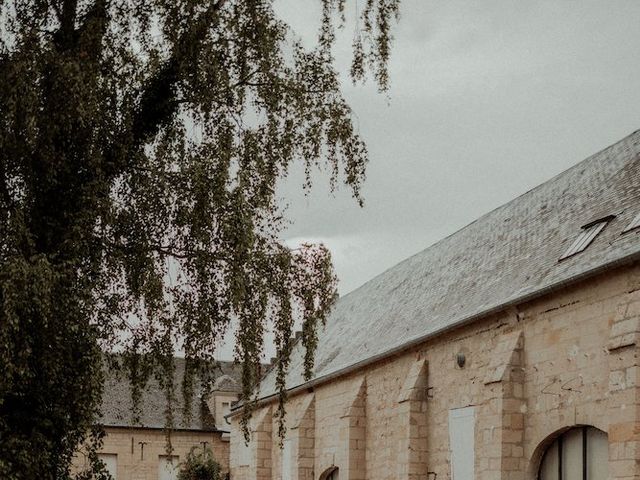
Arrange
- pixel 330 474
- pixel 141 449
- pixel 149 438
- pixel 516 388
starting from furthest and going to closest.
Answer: pixel 149 438, pixel 141 449, pixel 330 474, pixel 516 388

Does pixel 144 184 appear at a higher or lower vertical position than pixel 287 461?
higher

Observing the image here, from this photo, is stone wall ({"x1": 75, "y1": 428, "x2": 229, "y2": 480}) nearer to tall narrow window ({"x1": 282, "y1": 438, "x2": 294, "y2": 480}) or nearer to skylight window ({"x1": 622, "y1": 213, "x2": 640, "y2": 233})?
tall narrow window ({"x1": 282, "y1": 438, "x2": 294, "y2": 480})

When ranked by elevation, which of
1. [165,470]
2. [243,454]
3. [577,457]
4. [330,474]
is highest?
[577,457]

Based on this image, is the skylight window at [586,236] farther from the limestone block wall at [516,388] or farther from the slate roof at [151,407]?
the slate roof at [151,407]

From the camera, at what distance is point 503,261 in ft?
58.2

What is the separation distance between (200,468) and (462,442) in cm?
2176

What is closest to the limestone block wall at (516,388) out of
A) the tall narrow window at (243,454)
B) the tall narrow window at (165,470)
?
the tall narrow window at (243,454)

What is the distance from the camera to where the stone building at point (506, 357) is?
12.6 metres

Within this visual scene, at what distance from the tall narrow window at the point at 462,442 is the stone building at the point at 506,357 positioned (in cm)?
3

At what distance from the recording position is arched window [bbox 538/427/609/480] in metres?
12.6

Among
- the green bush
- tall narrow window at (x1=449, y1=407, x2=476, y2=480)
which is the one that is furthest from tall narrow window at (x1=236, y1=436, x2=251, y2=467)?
tall narrow window at (x1=449, y1=407, x2=476, y2=480)

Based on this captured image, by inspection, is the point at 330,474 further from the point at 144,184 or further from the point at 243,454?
the point at 144,184

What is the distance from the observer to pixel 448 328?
1648cm

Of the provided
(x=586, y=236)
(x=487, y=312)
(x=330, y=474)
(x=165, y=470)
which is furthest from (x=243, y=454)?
(x=586, y=236)
